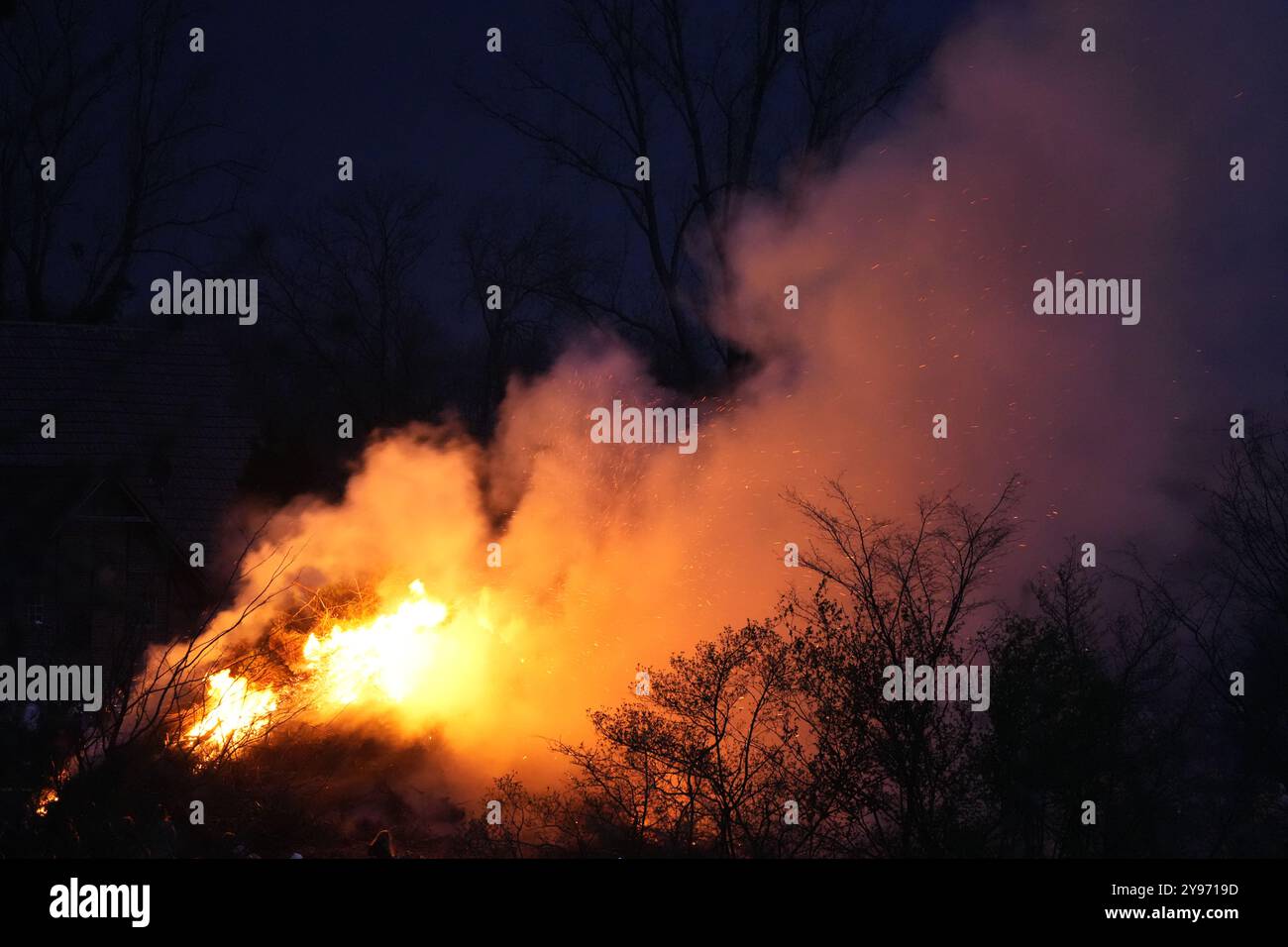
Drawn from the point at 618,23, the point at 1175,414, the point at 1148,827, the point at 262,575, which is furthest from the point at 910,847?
the point at 618,23

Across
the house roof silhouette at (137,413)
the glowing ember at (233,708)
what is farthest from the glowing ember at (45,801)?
the house roof silhouette at (137,413)

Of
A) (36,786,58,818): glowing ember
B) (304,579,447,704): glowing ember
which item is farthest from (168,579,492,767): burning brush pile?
(36,786,58,818): glowing ember

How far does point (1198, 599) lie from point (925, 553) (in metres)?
5.53

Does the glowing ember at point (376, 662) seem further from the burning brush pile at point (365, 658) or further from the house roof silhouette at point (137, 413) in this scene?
the house roof silhouette at point (137, 413)

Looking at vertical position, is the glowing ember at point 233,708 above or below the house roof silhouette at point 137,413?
below

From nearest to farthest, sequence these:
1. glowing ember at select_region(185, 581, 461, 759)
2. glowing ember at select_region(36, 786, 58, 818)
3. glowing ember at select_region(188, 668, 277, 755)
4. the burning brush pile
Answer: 1. glowing ember at select_region(36, 786, 58, 818)
2. glowing ember at select_region(188, 668, 277, 755)
3. the burning brush pile
4. glowing ember at select_region(185, 581, 461, 759)

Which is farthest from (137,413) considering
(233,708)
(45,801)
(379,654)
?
(45,801)

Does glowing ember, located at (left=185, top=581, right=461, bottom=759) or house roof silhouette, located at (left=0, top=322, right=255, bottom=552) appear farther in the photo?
house roof silhouette, located at (left=0, top=322, right=255, bottom=552)

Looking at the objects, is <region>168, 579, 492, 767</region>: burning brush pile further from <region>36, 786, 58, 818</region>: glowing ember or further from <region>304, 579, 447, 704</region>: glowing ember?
<region>36, 786, 58, 818</region>: glowing ember

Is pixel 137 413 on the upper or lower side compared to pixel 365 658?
upper

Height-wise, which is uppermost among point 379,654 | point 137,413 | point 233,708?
point 137,413

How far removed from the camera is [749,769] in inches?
590

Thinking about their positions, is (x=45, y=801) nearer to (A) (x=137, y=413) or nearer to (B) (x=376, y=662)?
(B) (x=376, y=662)
